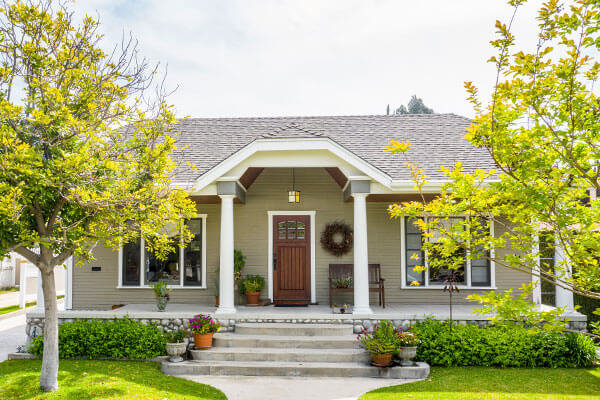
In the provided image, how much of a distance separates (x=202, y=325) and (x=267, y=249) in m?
3.13

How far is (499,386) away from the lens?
6.90 metres

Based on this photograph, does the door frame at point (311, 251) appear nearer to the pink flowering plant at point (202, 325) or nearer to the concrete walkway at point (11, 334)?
the pink flowering plant at point (202, 325)

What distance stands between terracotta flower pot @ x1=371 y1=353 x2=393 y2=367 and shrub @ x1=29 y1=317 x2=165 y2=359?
3.98 m

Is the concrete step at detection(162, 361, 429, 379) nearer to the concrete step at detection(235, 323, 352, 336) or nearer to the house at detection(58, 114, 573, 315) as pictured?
the concrete step at detection(235, 323, 352, 336)

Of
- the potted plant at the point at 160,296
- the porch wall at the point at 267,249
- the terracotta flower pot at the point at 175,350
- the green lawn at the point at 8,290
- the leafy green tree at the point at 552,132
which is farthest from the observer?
the green lawn at the point at 8,290

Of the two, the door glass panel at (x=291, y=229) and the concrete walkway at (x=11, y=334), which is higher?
the door glass panel at (x=291, y=229)

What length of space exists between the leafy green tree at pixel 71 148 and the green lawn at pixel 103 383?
1.30ft

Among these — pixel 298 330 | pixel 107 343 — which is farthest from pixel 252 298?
pixel 107 343

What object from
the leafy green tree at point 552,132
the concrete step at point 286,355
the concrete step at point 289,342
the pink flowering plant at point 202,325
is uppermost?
the leafy green tree at point 552,132

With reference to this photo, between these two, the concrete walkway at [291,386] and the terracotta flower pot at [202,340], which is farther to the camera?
the terracotta flower pot at [202,340]

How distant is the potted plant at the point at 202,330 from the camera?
826 cm

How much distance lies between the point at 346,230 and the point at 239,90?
6.16m

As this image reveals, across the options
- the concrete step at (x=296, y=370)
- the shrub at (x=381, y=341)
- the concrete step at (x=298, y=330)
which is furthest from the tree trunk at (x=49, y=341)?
the shrub at (x=381, y=341)

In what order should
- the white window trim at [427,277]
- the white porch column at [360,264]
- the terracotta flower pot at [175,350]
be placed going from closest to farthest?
1. the terracotta flower pot at [175,350]
2. the white porch column at [360,264]
3. the white window trim at [427,277]
